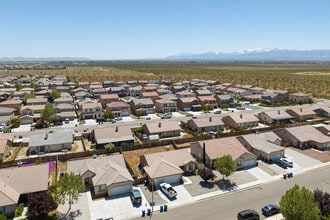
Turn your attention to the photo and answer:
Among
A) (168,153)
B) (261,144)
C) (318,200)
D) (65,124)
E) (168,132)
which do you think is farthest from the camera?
(65,124)

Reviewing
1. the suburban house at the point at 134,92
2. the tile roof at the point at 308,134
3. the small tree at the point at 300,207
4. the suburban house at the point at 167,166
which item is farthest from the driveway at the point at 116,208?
the suburban house at the point at 134,92

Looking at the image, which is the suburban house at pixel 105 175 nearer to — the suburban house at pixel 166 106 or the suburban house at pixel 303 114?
the suburban house at pixel 166 106

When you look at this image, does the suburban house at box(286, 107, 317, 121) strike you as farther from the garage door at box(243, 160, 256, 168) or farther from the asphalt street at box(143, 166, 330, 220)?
the garage door at box(243, 160, 256, 168)

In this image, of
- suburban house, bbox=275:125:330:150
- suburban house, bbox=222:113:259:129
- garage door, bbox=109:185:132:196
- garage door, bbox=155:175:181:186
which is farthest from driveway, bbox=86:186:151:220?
suburban house, bbox=222:113:259:129

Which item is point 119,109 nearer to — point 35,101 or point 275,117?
point 35,101

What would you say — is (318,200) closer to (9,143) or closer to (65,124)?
(9,143)

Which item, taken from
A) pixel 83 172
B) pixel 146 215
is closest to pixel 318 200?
pixel 146 215

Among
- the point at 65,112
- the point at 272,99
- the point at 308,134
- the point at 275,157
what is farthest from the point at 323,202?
the point at 272,99
